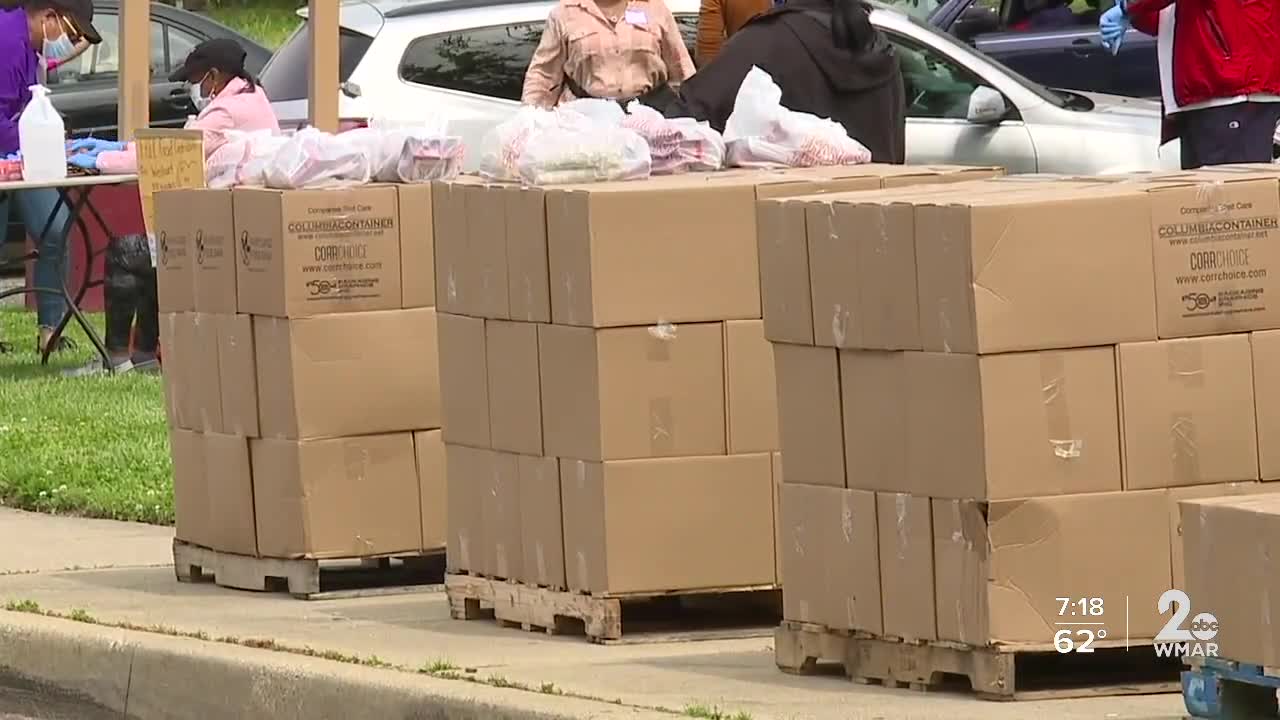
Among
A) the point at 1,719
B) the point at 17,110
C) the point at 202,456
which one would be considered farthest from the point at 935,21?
the point at 1,719

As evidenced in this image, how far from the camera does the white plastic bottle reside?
13117 millimetres

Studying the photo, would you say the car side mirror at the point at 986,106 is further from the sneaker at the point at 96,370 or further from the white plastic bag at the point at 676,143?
the white plastic bag at the point at 676,143

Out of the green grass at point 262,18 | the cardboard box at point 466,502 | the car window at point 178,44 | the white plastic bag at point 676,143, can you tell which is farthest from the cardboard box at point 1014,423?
the green grass at point 262,18

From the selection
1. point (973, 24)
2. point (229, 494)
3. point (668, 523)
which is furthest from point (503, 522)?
point (973, 24)

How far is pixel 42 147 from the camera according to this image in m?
13.1

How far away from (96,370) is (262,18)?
24.2 meters

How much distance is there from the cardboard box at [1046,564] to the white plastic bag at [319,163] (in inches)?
101

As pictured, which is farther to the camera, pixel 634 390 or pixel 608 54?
pixel 608 54

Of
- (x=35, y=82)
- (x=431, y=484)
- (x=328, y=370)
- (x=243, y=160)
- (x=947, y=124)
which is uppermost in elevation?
(x=35, y=82)

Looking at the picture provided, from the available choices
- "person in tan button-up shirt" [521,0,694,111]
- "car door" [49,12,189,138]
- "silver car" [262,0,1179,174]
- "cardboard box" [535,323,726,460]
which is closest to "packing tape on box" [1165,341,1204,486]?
"cardboard box" [535,323,726,460]

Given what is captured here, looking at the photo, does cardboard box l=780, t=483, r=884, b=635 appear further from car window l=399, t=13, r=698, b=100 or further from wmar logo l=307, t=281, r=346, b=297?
car window l=399, t=13, r=698, b=100

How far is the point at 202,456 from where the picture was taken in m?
8.29

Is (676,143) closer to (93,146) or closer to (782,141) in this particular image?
(782,141)

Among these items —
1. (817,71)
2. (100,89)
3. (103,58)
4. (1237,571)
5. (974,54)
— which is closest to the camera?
(1237,571)
